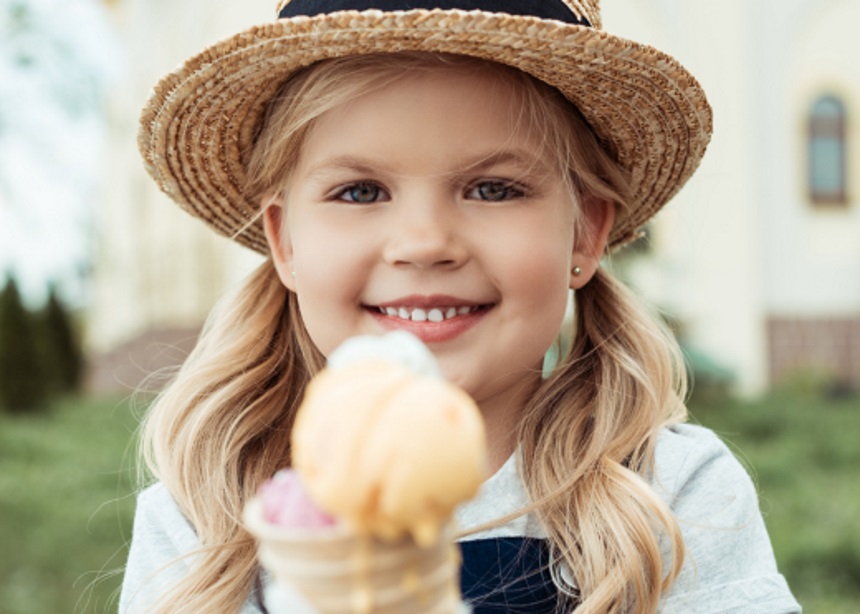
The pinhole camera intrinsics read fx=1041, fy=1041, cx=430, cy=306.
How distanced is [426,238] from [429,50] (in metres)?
0.32

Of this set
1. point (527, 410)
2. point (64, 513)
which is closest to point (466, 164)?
point (527, 410)

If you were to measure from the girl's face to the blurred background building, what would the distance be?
10.1 m

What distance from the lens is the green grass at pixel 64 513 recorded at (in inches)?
205

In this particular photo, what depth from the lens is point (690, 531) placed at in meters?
2.01

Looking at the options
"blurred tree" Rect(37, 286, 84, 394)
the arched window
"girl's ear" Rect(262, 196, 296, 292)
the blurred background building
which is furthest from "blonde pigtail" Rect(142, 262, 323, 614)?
the arched window

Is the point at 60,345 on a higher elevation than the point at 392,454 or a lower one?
lower

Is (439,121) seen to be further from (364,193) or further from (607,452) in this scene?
(607,452)

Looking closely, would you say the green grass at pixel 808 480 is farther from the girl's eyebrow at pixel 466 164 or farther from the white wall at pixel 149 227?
the white wall at pixel 149 227

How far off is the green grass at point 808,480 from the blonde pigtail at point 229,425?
0.98m

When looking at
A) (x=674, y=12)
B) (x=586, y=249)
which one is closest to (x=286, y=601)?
(x=586, y=249)

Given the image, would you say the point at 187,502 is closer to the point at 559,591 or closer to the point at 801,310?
the point at 559,591

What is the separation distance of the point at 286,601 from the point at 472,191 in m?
0.92

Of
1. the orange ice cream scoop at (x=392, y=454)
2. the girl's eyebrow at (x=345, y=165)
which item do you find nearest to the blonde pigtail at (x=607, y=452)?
the girl's eyebrow at (x=345, y=165)

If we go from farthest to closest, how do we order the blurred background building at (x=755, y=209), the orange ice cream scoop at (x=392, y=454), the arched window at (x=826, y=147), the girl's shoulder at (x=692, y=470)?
the arched window at (x=826, y=147) → the blurred background building at (x=755, y=209) → the girl's shoulder at (x=692, y=470) → the orange ice cream scoop at (x=392, y=454)
